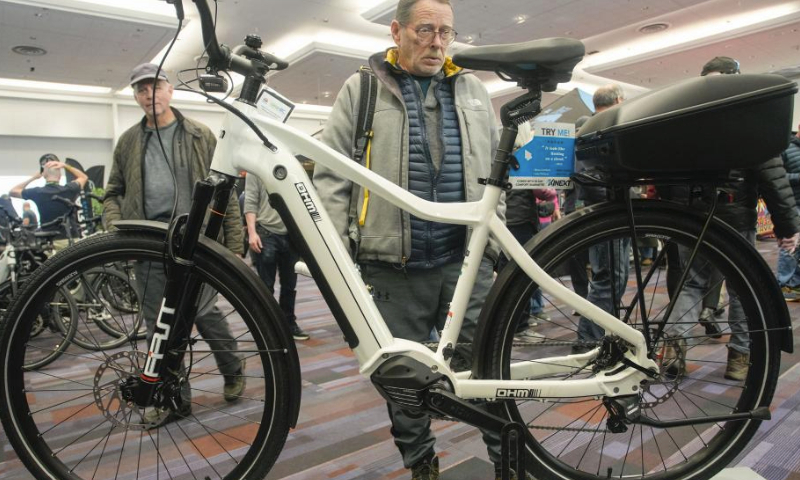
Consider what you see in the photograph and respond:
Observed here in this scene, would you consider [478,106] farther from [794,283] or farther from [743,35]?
[743,35]

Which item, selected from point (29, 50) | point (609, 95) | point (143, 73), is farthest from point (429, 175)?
point (29, 50)

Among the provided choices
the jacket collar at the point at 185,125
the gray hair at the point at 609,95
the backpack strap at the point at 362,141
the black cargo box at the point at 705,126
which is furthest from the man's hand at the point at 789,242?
the jacket collar at the point at 185,125

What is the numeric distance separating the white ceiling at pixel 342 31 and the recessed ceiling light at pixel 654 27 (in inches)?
4.0

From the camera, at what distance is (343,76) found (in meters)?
11.3

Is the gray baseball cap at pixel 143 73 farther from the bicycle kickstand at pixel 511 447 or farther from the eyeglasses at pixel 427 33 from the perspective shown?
the bicycle kickstand at pixel 511 447

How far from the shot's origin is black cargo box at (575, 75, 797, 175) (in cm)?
110

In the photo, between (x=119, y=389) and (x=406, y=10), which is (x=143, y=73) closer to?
(x=406, y=10)

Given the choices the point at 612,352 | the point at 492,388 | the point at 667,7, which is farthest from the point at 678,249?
the point at 667,7

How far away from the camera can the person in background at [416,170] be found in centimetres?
145

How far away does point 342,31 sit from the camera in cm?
952

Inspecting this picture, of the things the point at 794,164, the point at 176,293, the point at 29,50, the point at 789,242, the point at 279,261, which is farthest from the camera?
the point at 29,50

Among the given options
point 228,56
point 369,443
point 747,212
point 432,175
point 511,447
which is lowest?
point 369,443

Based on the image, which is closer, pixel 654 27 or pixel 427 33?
pixel 427 33

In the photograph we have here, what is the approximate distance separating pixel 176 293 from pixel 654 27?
10769mm
